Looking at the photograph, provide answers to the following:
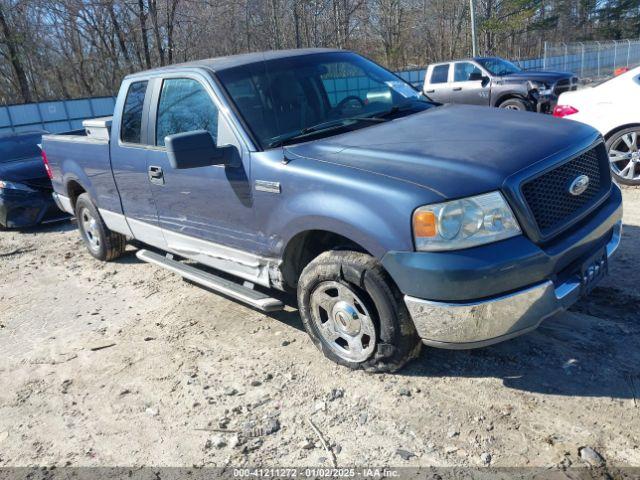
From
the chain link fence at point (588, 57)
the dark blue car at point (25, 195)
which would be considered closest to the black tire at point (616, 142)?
the dark blue car at point (25, 195)

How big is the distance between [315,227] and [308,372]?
0.99 m

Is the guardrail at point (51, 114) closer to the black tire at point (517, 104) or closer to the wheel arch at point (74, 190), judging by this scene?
the wheel arch at point (74, 190)

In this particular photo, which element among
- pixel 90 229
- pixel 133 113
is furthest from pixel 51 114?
pixel 133 113

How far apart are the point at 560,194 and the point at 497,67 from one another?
12.1m

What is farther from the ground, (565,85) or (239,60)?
(239,60)

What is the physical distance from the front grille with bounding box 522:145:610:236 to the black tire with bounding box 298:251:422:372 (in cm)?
85

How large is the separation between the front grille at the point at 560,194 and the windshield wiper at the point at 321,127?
4.27ft

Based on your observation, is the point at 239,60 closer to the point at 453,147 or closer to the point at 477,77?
the point at 453,147

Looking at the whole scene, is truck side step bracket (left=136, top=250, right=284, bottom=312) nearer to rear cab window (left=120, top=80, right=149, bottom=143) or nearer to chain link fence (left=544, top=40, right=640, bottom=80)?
rear cab window (left=120, top=80, right=149, bottom=143)

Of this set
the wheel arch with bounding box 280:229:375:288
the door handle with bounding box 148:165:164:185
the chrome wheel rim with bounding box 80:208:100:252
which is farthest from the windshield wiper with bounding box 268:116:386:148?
the chrome wheel rim with bounding box 80:208:100:252

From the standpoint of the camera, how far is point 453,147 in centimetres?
307

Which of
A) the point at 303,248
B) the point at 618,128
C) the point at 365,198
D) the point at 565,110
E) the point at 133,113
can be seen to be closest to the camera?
the point at 365,198

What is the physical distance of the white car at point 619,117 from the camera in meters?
6.34

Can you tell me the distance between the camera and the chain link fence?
33438mm
